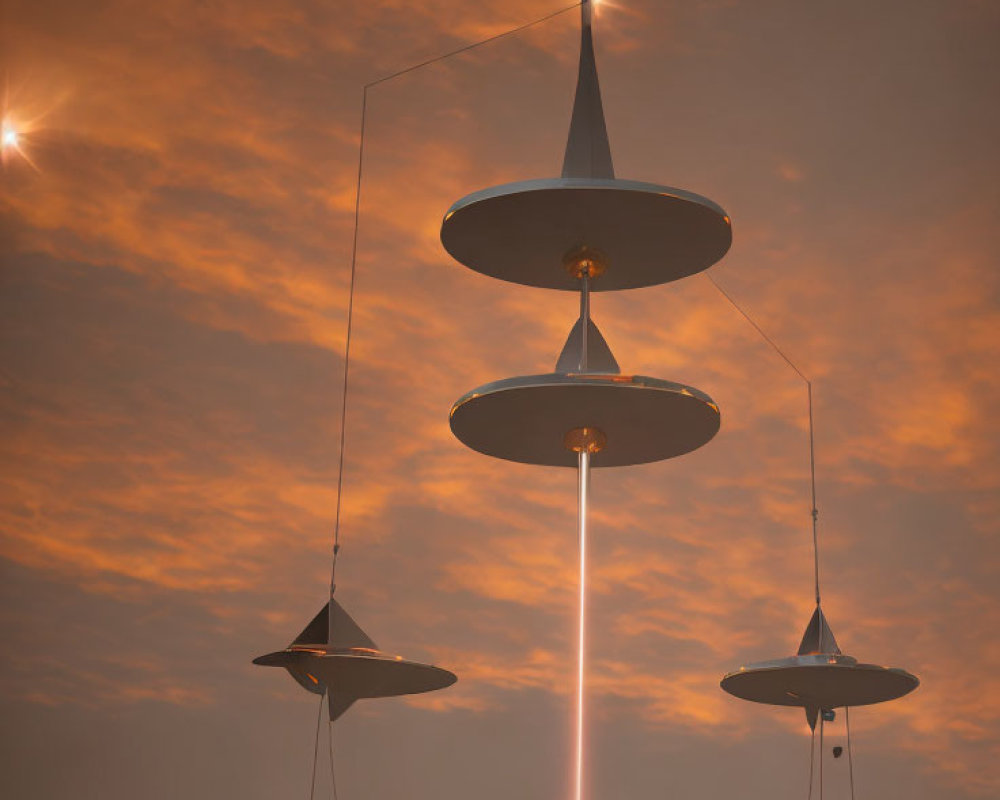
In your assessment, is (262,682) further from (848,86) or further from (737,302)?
(848,86)

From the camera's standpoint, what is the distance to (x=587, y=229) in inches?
114

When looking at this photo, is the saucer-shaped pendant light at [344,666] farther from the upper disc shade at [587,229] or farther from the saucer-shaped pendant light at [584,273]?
the upper disc shade at [587,229]

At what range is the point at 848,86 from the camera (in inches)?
324

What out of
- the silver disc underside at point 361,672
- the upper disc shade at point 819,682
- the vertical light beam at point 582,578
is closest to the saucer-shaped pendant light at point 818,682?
the upper disc shade at point 819,682

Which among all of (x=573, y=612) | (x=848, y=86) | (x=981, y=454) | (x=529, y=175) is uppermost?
(x=848, y=86)

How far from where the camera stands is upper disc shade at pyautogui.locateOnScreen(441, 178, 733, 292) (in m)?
2.76

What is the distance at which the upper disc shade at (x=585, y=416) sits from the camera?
2693 mm

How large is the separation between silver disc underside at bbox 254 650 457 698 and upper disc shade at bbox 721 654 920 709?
852mm

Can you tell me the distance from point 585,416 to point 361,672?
4.39 feet

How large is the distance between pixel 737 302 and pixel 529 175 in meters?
1.38

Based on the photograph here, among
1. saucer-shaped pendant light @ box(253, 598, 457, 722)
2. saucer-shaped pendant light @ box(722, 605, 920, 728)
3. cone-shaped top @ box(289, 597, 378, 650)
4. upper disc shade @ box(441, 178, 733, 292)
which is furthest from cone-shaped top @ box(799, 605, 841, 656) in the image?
upper disc shade @ box(441, 178, 733, 292)

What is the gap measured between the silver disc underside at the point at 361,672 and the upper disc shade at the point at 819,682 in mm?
852

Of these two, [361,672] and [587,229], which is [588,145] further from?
[361,672]

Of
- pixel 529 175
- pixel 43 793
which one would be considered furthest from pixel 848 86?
pixel 43 793
